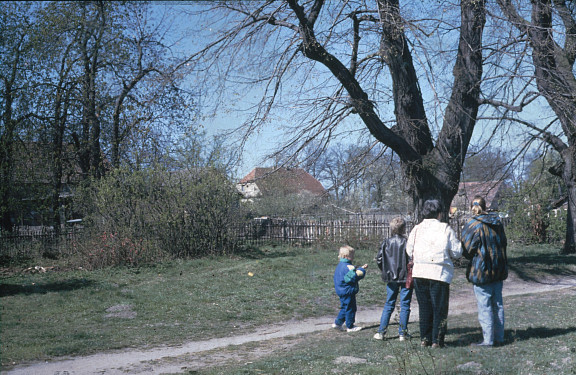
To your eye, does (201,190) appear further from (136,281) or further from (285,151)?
(285,151)

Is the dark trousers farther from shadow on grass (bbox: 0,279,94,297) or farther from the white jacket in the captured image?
shadow on grass (bbox: 0,279,94,297)

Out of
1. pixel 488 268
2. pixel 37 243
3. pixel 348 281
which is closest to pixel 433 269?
pixel 488 268

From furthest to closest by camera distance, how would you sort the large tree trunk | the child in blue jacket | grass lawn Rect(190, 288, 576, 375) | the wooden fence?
1. the wooden fence
2. the large tree trunk
3. the child in blue jacket
4. grass lawn Rect(190, 288, 576, 375)

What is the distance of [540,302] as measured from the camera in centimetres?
1008

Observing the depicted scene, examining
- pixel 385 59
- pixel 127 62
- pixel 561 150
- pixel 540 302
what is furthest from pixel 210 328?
pixel 127 62

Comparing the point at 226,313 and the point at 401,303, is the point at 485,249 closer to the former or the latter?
the point at 401,303

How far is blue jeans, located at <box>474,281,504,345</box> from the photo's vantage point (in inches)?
235

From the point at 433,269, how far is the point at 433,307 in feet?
1.50

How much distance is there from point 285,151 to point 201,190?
275 inches

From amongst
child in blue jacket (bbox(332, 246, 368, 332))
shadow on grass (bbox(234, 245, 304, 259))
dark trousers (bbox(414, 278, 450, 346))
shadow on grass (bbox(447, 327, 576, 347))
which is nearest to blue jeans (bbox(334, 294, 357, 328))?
child in blue jacket (bbox(332, 246, 368, 332))

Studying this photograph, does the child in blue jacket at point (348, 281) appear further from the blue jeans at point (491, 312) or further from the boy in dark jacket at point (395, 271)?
the blue jeans at point (491, 312)

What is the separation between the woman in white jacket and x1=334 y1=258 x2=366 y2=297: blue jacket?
1664mm

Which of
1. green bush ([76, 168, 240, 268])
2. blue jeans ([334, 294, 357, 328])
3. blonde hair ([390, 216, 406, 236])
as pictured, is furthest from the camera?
green bush ([76, 168, 240, 268])

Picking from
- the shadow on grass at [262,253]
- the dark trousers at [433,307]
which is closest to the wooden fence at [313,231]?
the shadow on grass at [262,253]
